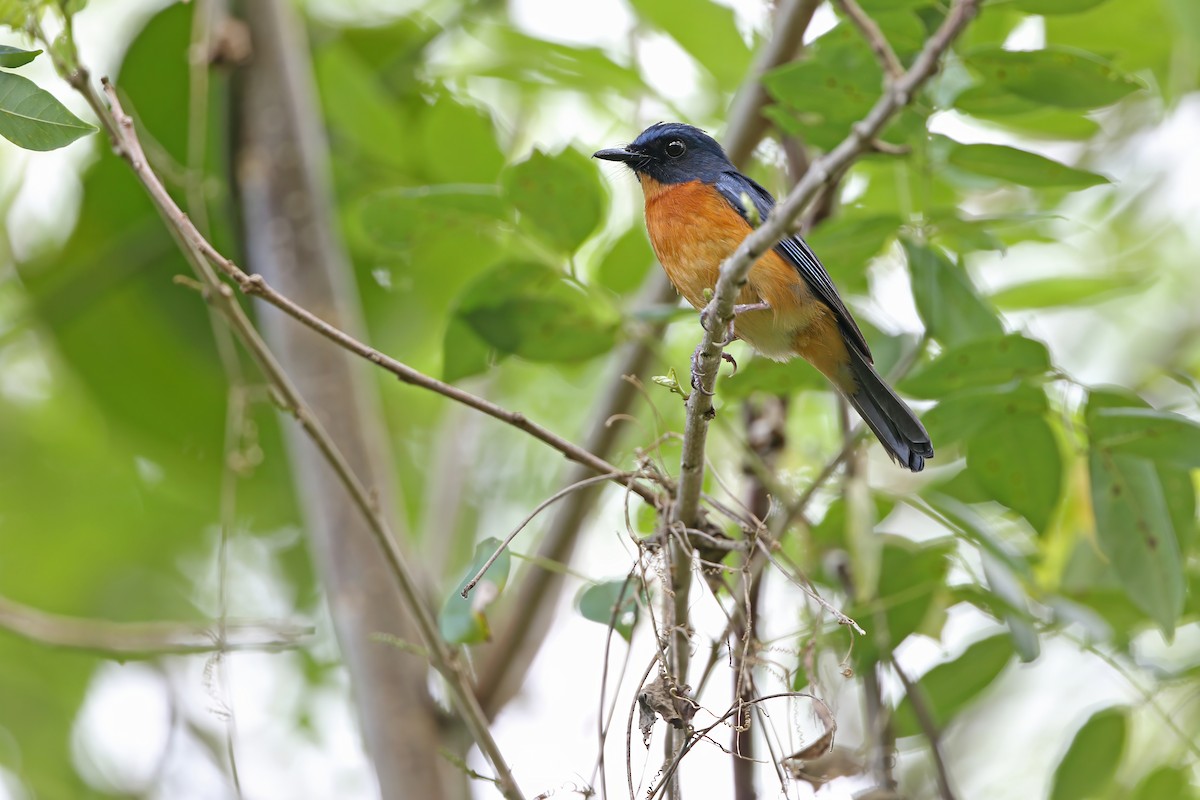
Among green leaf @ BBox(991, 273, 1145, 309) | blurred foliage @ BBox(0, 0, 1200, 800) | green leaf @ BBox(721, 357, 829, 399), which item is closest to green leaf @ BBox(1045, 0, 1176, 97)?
blurred foliage @ BBox(0, 0, 1200, 800)

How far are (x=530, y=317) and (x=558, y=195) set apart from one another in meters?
0.36

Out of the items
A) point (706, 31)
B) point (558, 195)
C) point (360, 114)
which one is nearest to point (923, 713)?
point (558, 195)

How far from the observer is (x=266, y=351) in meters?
2.26

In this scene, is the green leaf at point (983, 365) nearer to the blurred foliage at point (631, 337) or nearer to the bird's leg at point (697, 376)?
the blurred foliage at point (631, 337)

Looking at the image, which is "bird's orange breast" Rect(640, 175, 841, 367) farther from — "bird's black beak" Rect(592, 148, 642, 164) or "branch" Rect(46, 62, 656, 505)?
"branch" Rect(46, 62, 656, 505)

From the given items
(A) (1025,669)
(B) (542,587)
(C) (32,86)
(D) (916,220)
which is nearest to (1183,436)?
(D) (916,220)

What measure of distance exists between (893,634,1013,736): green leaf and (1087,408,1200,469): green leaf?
0.74 m

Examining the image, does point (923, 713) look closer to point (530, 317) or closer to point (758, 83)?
point (530, 317)

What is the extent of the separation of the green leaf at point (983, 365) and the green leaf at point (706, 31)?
1669 mm

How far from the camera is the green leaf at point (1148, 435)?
2.67 metres

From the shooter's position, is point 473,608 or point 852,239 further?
point 852,239

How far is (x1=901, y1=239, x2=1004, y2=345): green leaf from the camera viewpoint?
2.97 metres

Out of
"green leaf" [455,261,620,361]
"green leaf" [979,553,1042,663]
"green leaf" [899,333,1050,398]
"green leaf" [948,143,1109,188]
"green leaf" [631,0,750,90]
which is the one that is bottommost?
"green leaf" [979,553,1042,663]

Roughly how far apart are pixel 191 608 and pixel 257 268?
2.30 m
